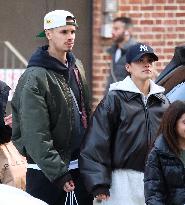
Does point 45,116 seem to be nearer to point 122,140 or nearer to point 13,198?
point 122,140

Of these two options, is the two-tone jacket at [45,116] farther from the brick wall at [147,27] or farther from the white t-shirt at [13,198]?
the brick wall at [147,27]

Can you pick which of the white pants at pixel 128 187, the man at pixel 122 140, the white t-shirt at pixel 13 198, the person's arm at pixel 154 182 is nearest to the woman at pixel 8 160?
the man at pixel 122 140

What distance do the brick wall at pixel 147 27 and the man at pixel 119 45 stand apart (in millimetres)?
666

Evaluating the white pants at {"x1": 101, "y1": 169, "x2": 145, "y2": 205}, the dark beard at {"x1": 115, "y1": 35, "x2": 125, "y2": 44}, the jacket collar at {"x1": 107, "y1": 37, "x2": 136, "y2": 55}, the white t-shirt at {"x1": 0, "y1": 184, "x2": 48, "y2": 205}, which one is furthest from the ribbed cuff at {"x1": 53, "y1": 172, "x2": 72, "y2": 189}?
the dark beard at {"x1": 115, "y1": 35, "x2": 125, "y2": 44}

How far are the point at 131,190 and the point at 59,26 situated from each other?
52.5 inches

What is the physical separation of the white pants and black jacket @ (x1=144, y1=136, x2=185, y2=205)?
490mm

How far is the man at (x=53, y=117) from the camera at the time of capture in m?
6.16

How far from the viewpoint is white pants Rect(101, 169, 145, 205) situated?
617 cm

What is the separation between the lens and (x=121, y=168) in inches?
243

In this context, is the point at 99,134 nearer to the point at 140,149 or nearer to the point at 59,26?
the point at 140,149

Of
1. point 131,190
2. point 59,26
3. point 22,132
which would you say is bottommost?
point 131,190

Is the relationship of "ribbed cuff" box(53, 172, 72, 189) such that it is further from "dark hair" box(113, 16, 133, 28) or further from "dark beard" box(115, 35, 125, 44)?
"dark hair" box(113, 16, 133, 28)

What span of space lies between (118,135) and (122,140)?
5 centimetres

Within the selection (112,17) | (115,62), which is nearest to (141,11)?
(112,17)
